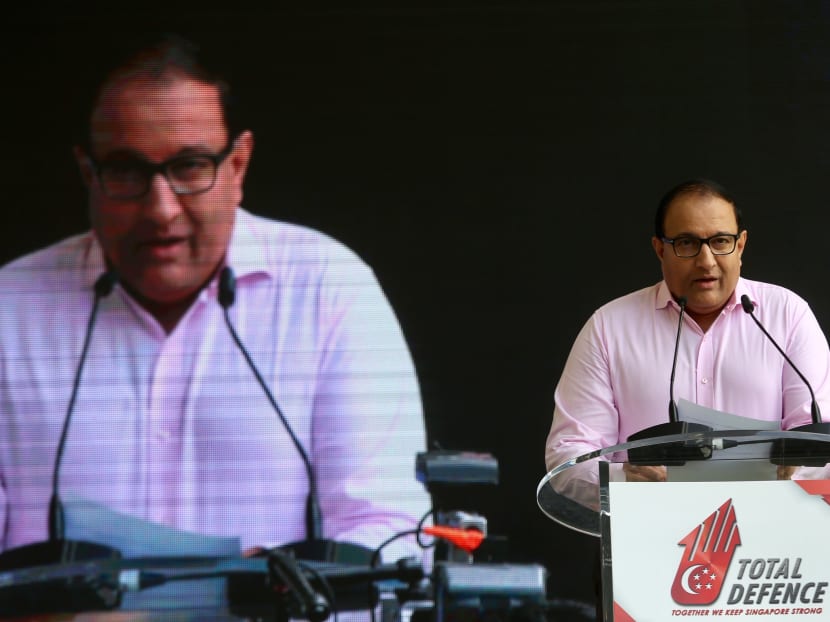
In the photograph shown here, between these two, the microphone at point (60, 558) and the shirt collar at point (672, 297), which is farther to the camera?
the microphone at point (60, 558)

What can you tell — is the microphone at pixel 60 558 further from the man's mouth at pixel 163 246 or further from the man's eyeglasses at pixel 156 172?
the man's eyeglasses at pixel 156 172

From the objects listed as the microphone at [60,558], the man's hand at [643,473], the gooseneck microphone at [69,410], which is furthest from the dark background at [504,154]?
the man's hand at [643,473]

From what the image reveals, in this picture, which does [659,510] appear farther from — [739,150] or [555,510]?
[739,150]

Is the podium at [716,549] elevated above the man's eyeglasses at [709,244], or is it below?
below

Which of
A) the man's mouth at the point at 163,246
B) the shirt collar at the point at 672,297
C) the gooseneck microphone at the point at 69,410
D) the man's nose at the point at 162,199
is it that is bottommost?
the gooseneck microphone at the point at 69,410

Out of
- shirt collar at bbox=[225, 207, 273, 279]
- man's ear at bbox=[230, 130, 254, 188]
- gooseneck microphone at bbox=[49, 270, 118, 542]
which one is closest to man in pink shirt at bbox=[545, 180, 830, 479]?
shirt collar at bbox=[225, 207, 273, 279]

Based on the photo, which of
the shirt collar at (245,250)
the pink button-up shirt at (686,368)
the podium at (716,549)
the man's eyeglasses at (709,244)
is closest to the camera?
the podium at (716,549)

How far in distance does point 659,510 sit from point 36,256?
3.00m

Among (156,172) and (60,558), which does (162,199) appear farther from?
(60,558)

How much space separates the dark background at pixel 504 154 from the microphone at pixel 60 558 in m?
0.86

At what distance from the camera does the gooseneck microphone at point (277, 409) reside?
3854mm

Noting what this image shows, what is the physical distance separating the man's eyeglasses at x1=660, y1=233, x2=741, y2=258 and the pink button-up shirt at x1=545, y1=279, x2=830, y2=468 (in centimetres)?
12

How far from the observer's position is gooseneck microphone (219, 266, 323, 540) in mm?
3854

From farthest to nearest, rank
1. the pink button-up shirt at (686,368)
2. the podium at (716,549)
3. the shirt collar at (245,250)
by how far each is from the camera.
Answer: the shirt collar at (245,250), the pink button-up shirt at (686,368), the podium at (716,549)
